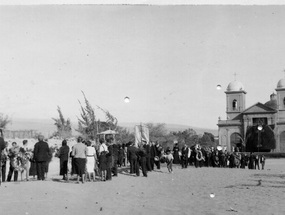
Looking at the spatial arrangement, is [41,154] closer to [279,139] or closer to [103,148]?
[103,148]

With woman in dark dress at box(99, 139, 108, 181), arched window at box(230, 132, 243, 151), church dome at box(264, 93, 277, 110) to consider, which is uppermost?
church dome at box(264, 93, 277, 110)

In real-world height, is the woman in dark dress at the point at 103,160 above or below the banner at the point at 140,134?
below

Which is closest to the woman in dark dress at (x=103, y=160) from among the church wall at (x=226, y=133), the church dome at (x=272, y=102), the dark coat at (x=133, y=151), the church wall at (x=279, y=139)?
the dark coat at (x=133, y=151)

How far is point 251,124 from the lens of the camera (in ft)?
236

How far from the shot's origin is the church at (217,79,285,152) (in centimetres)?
6475

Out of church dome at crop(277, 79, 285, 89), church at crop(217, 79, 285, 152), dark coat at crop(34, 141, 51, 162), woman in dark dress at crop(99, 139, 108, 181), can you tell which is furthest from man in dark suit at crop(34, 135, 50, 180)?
church dome at crop(277, 79, 285, 89)

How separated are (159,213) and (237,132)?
65.5 meters

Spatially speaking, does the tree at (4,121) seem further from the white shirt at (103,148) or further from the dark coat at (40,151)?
the dark coat at (40,151)

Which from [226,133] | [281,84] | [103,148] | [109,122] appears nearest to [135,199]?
[103,148]

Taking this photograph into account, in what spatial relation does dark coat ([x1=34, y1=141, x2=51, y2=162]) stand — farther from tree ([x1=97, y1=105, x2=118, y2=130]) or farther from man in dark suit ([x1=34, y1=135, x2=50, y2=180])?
tree ([x1=97, y1=105, x2=118, y2=130])

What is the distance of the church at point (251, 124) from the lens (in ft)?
212

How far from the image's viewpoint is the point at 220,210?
9.53 meters

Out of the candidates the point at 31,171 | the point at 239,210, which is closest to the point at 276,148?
the point at 31,171
